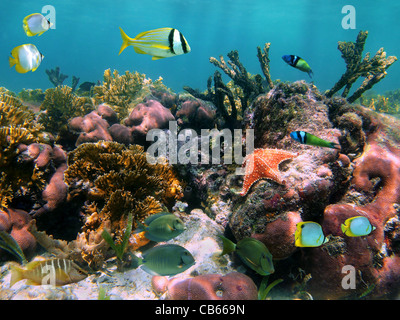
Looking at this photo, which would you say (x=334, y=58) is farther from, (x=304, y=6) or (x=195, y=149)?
(x=195, y=149)

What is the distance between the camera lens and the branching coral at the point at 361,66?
551 centimetres

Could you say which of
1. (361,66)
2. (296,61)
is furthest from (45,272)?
(361,66)

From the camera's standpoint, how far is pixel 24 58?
3.50 meters

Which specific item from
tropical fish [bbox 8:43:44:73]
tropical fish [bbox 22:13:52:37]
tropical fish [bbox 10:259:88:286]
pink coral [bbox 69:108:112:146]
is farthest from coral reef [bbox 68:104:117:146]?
tropical fish [bbox 10:259:88:286]

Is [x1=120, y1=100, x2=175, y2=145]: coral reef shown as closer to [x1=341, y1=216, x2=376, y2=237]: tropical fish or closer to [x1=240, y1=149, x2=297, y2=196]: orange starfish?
[x1=240, y1=149, x2=297, y2=196]: orange starfish


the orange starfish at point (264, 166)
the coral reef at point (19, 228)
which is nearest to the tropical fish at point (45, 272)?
the coral reef at point (19, 228)

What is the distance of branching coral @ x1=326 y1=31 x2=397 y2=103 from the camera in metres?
5.51

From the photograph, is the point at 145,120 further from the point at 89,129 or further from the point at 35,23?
the point at 35,23

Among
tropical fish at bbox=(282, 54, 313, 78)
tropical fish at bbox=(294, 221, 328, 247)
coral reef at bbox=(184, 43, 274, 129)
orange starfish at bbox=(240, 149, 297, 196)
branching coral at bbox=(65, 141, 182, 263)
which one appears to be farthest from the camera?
coral reef at bbox=(184, 43, 274, 129)

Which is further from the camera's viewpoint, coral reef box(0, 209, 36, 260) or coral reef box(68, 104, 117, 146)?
coral reef box(68, 104, 117, 146)

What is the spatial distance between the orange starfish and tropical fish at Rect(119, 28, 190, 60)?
1727 mm

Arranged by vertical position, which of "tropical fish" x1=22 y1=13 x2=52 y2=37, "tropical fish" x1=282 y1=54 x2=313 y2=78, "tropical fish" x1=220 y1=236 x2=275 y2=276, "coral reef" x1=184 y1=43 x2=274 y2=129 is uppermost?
"tropical fish" x1=22 y1=13 x2=52 y2=37

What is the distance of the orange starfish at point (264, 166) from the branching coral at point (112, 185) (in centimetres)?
153
